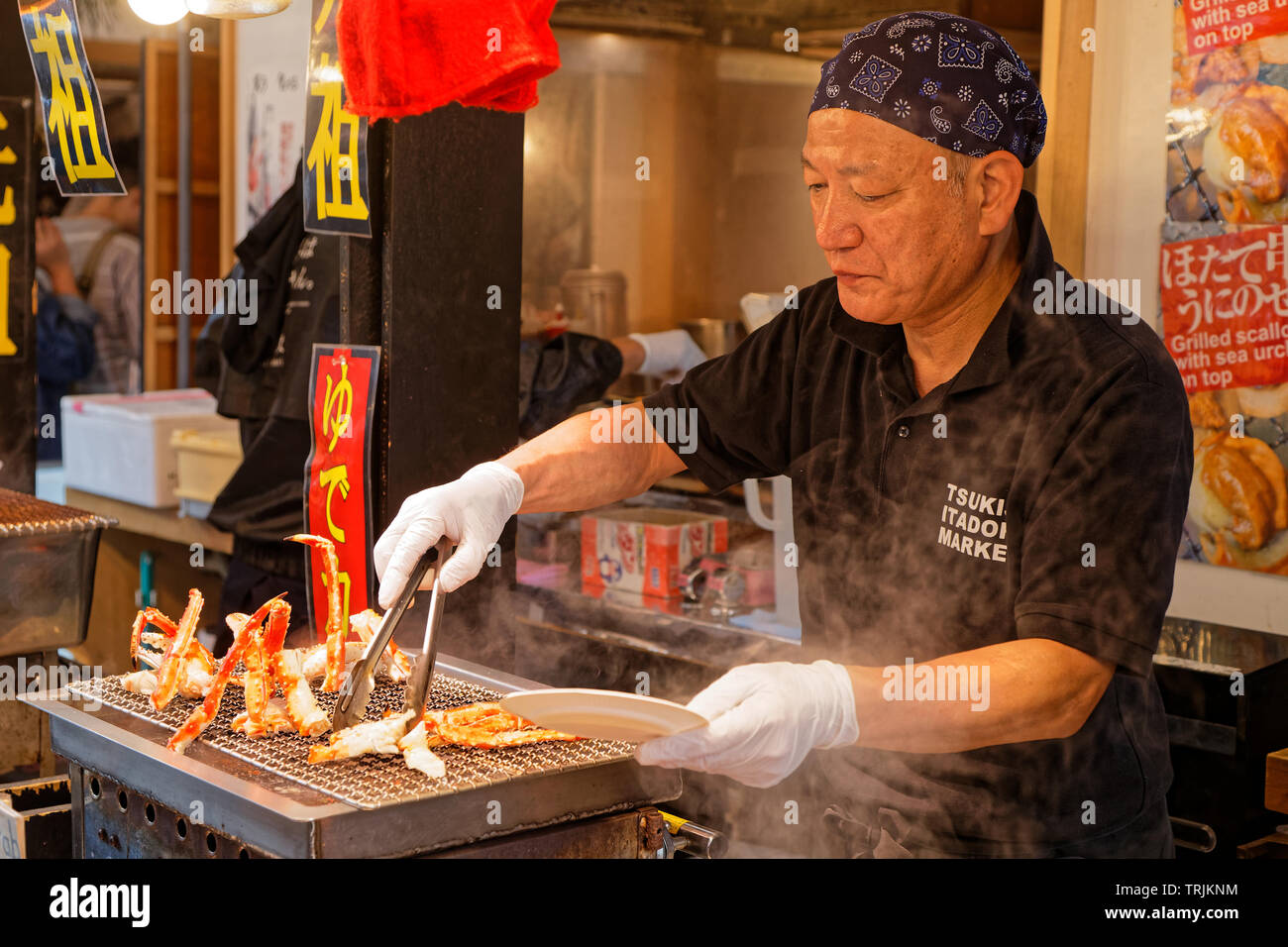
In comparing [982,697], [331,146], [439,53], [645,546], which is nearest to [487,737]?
[982,697]

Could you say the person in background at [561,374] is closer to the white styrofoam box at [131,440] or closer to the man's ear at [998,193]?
the white styrofoam box at [131,440]

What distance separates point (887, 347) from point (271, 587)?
8.38 feet

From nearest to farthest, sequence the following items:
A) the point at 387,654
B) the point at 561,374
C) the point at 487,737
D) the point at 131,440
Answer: the point at 487,737 < the point at 387,654 < the point at 561,374 < the point at 131,440

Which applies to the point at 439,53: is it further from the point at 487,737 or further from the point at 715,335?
the point at 715,335

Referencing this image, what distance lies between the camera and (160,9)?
265 cm

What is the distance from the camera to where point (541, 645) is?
3797 mm

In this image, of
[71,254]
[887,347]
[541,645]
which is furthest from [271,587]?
[71,254]

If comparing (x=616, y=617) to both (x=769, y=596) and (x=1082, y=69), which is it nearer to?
(x=769, y=596)

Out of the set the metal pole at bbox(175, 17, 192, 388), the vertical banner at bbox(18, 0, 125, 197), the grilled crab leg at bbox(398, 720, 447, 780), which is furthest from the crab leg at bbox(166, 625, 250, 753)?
the metal pole at bbox(175, 17, 192, 388)

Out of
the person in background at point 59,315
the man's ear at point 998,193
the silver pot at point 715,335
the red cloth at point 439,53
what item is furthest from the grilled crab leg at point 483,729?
the person in background at point 59,315

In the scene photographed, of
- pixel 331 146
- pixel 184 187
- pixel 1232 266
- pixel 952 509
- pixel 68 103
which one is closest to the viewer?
pixel 952 509

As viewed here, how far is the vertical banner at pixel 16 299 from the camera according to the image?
3.67m

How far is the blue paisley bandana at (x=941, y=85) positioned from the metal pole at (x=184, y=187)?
544cm

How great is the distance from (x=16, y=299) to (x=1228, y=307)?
10.5 feet
